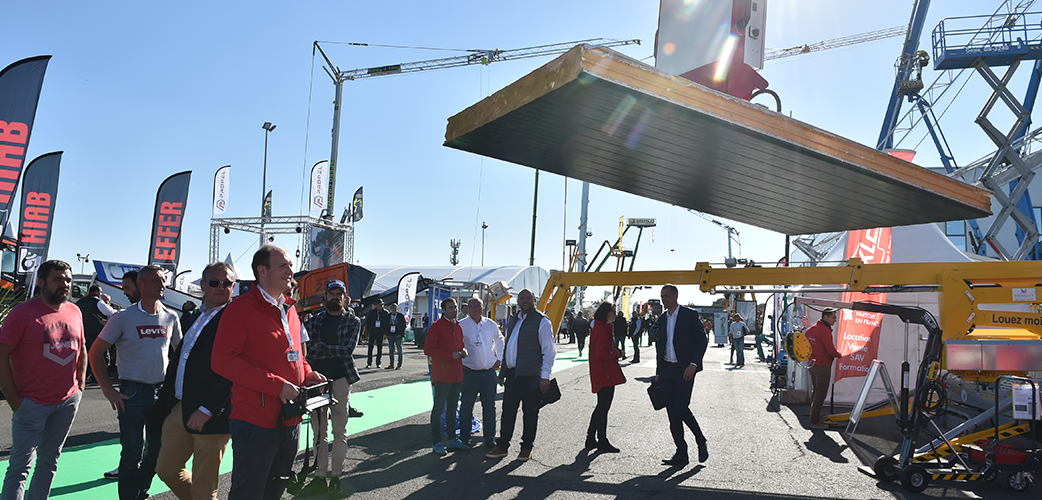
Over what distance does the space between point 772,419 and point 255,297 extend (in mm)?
8333

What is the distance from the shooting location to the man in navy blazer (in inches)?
239

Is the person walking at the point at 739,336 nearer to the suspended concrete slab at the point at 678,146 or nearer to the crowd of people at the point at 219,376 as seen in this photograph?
the suspended concrete slab at the point at 678,146

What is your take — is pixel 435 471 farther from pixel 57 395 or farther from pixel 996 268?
pixel 996 268

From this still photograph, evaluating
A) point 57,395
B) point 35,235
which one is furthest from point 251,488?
point 35,235

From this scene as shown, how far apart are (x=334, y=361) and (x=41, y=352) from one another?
208 centimetres

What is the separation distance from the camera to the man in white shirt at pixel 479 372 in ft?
21.7

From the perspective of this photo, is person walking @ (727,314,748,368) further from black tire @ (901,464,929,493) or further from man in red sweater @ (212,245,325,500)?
man in red sweater @ (212,245,325,500)

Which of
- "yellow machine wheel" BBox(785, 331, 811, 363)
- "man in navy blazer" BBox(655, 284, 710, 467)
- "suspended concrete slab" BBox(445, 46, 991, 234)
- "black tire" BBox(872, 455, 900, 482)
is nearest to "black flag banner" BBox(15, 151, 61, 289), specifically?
"suspended concrete slab" BBox(445, 46, 991, 234)

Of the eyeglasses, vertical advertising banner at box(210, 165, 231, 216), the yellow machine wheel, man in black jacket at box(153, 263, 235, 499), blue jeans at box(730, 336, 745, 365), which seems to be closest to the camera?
man in black jacket at box(153, 263, 235, 499)

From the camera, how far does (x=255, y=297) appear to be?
2969 mm

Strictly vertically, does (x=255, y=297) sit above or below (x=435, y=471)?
above

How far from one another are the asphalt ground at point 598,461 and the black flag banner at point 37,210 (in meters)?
5.49

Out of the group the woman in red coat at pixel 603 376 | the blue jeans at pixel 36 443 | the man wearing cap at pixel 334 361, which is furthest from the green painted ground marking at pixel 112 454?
the woman in red coat at pixel 603 376

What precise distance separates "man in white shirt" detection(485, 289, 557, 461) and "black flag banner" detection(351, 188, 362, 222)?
31044 millimetres
